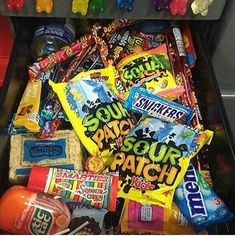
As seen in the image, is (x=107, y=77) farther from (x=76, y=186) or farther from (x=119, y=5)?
(x=76, y=186)

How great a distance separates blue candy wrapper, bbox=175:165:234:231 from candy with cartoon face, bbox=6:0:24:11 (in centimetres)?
56

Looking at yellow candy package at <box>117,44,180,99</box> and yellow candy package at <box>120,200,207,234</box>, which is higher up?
yellow candy package at <box>117,44,180,99</box>

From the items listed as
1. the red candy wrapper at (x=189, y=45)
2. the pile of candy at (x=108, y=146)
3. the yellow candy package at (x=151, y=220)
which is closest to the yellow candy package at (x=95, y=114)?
the pile of candy at (x=108, y=146)

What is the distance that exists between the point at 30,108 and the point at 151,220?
1.33 feet

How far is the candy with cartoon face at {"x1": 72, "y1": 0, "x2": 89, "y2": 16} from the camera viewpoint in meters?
0.90

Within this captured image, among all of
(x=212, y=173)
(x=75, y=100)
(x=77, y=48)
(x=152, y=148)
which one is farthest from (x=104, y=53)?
(x=212, y=173)

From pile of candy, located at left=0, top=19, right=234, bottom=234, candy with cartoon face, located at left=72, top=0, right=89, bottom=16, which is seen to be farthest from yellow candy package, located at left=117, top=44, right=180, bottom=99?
candy with cartoon face, located at left=72, top=0, right=89, bottom=16

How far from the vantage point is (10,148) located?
94cm

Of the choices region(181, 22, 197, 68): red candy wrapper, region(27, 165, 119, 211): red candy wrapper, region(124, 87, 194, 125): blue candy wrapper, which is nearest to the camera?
region(27, 165, 119, 211): red candy wrapper

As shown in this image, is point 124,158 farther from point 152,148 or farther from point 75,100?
point 75,100

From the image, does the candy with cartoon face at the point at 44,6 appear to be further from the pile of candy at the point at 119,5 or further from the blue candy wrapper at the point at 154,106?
the blue candy wrapper at the point at 154,106

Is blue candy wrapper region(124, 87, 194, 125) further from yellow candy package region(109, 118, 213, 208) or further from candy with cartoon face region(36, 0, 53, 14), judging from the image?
candy with cartoon face region(36, 0, 53, 14)

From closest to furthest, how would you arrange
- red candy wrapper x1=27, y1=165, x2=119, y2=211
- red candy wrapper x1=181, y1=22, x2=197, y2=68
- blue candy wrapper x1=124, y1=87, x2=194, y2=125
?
red candy wrapper x1=27, y1=165, x2=119, y2=211 → blue candy wrapper x1=124, y1=87, x2=194, y2=125 → red candy wrapper x1=181, y1=22, x2=197, y2=68

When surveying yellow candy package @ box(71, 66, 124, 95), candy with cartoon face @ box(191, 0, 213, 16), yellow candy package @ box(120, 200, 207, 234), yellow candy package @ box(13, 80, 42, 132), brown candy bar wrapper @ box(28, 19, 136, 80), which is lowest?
yellow candy package @ box(120, 200, 207, 234)
